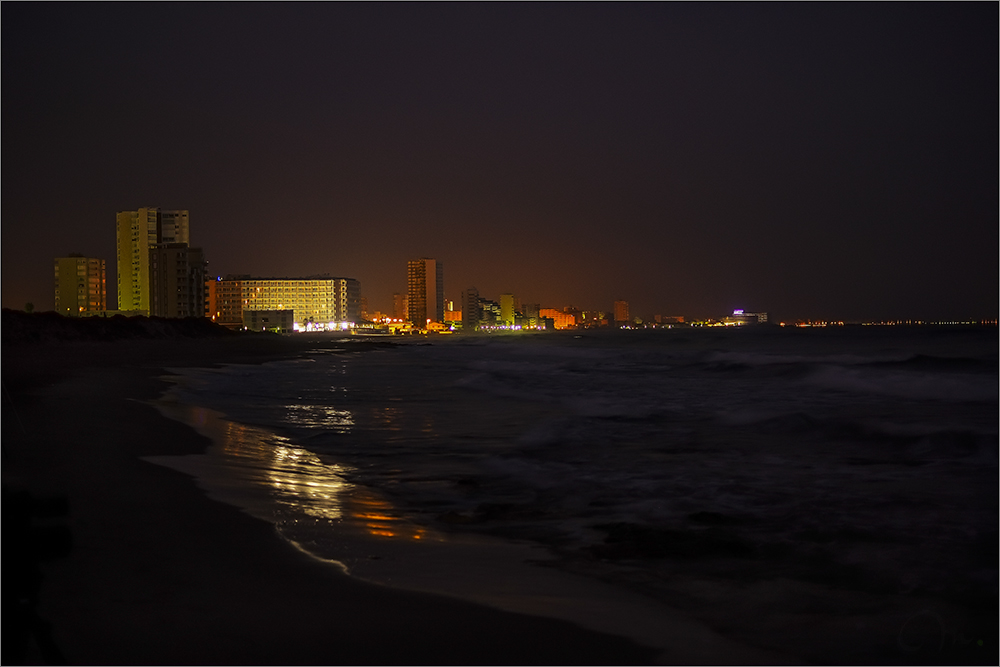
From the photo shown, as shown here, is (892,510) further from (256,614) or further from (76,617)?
(76,617)

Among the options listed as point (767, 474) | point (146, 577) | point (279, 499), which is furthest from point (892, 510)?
point (146, 577)

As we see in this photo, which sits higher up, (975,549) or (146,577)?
(146,577)

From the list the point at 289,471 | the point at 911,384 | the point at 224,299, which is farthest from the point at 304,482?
the point at 224,299

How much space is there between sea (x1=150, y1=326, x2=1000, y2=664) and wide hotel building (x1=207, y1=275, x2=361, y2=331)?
6838 inches

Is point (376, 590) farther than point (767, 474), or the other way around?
point (767, 474)

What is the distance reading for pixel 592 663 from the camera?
12.2 ft

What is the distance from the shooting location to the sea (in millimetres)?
4555

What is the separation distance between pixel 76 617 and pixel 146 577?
2.15ft

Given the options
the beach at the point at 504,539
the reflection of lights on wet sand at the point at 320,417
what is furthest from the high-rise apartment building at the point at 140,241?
the beach at the point at 504,539

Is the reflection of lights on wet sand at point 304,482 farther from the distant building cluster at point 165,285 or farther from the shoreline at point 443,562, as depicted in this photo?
the distant building cluster at point 165,285

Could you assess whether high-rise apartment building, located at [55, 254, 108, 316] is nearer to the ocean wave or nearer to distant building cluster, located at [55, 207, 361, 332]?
distant building cluster, located at [55, 207, 361, 332]

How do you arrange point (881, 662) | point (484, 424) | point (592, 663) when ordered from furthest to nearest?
point (484, 424) < point (881, 662) < point (592, 663)

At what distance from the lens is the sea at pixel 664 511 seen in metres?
4.55

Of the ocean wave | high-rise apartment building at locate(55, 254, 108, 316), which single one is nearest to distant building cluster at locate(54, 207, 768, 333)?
high-rise apartment building at locate(55, 254, 108, 316)
